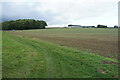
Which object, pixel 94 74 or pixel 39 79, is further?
pixel 94 74

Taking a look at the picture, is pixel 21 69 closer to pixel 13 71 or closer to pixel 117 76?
pixel 13 71

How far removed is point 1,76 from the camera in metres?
7.12

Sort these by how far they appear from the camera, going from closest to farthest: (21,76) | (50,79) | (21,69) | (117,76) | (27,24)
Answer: (50,79), (21,76), (117,76), (21,69), (27,24)

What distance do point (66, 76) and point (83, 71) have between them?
1.58 meters

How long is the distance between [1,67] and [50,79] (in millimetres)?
4641

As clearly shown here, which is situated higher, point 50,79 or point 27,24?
point 27,24

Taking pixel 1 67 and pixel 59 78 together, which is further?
pixel 1 67

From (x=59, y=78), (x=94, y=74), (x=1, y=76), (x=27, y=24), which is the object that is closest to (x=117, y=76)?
(x=94, y=74)

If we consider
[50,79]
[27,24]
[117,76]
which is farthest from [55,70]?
[27,24]

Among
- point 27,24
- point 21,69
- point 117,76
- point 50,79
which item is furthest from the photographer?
point 27,24

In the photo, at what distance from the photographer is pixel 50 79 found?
6.60 meters

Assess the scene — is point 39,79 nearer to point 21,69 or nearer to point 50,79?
point 50,79

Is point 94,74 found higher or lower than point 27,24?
lower

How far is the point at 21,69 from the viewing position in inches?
322
